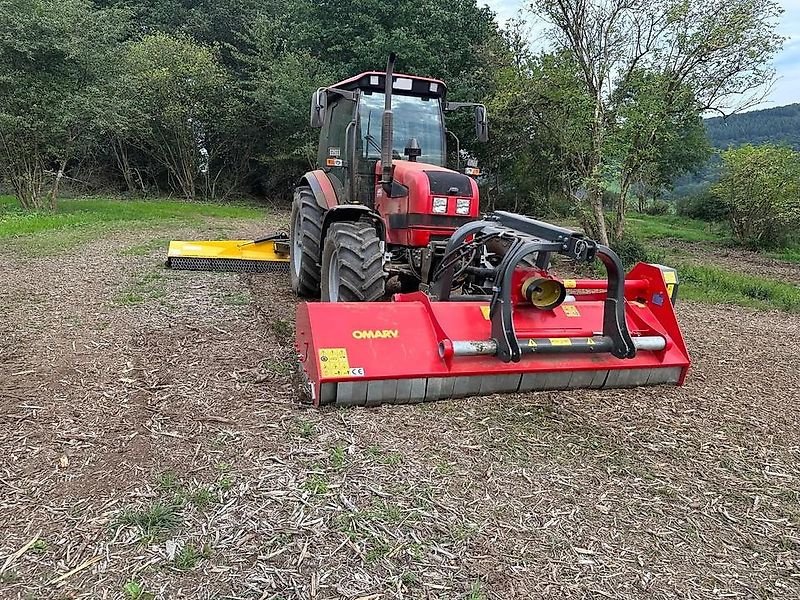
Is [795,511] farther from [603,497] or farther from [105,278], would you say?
[105,278]

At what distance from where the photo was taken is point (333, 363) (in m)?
3.77

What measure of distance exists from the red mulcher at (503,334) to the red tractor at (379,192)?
0.61 m

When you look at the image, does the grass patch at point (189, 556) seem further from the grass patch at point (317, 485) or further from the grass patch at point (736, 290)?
the grass patch at point (736, 290)

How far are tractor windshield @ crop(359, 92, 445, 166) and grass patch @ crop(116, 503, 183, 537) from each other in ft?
13.1

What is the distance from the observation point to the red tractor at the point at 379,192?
16.6 feet

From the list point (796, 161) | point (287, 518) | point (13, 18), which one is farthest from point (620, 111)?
point (13, 18)

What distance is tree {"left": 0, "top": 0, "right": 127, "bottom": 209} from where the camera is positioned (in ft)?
41.6

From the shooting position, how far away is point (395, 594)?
2.36 m

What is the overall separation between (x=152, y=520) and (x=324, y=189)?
175 inches

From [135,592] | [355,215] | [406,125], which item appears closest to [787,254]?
[406,125]

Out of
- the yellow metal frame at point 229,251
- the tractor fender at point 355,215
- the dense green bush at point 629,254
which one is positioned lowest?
the dense green bush at point 629,254

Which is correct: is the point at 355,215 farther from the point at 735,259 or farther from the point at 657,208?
the point at 657,208

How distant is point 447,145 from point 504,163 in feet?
35.6

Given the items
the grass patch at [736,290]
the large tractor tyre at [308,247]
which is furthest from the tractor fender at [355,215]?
the grass patch at [736,290]
